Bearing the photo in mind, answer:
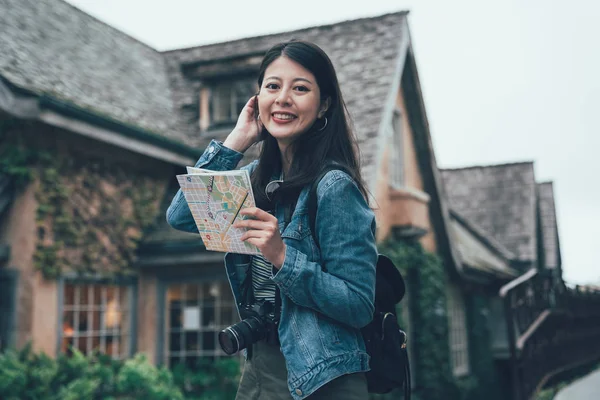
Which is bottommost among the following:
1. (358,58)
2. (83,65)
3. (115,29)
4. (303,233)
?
(303,233)

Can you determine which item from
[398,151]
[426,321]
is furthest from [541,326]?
[398,151]

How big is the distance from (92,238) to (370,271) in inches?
278

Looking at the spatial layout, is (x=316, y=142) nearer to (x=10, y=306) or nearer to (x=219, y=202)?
(x=219, y=202)

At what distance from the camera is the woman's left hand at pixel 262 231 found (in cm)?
189

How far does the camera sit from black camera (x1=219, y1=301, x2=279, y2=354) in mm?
2035

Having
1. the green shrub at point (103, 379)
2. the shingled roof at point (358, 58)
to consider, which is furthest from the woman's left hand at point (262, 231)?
the shingled roof at point (358, 58)

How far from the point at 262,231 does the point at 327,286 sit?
0.76 feet

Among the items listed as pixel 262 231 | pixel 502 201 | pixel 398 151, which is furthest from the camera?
pixel 502 201

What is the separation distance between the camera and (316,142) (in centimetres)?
225

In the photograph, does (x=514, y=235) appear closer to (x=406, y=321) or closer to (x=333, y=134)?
(x=406, y=321)

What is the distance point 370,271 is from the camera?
2.02 metres

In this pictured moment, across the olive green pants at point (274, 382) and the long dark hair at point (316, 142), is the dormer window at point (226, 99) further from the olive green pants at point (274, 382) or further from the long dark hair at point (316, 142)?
the olive green pants at point (274, 382)

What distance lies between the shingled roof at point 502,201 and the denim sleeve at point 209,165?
1558cm

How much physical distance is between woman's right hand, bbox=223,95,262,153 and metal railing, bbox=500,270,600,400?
255 inches
